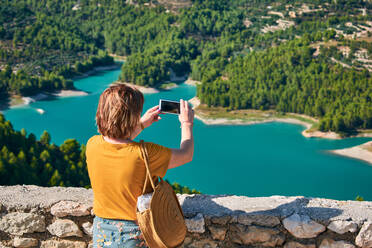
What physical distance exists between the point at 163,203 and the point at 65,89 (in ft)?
206

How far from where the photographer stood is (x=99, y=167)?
2760 millimetres

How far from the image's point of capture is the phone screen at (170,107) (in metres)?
3.12

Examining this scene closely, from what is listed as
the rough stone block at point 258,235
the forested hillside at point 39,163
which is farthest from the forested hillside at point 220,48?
the rough stone block at point 258,235

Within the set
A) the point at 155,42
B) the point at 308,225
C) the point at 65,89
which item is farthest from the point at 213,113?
the point at 308,225

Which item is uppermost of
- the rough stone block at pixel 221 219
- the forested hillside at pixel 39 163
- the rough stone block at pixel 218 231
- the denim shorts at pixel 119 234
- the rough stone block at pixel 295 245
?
the denim shorts at pixel 119 234

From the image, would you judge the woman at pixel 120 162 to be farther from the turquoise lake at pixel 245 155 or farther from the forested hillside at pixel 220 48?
the forested hillside at pixel 220 48

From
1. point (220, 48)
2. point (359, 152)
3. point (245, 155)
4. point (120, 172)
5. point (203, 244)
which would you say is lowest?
point (245, 155)

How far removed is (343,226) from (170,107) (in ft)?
5.43

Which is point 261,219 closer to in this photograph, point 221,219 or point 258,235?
point 258,235

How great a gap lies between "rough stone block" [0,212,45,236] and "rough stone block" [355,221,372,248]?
2522 millimetres

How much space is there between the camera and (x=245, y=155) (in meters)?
44.6

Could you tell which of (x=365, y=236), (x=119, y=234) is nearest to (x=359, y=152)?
(x=365, y=236)

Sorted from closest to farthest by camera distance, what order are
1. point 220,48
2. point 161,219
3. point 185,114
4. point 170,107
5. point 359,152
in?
point 161,219, point 185,114, point 170,107, point 359,152, point 220,48

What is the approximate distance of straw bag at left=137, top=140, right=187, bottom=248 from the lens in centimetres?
268
